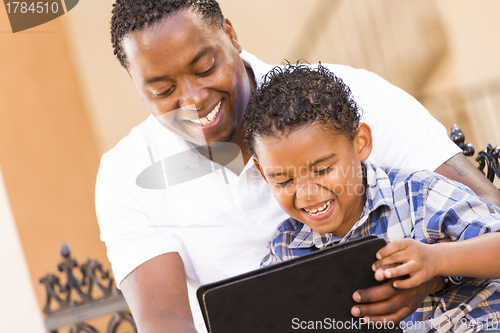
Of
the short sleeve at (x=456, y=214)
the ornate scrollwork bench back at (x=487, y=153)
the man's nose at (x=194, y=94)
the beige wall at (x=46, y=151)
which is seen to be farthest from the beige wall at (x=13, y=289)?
the beige wall at (x=46, y=151)

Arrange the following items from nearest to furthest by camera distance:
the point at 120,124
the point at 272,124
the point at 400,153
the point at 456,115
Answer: the point at 272,124 → the point at 400,153 → the point at 456,115 → the point at 120,124

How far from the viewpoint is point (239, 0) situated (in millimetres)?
5160

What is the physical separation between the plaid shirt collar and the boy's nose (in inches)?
5.8

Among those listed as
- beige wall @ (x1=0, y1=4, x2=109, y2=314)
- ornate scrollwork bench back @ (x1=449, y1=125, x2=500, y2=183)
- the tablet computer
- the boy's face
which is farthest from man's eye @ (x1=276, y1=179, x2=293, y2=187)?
beige wall @ (x1=0, y1=4, x2=109, y2=314)

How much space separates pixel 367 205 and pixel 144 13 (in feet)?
2.42

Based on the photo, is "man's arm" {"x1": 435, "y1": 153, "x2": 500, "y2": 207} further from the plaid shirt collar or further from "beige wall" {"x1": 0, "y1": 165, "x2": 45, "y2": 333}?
"beige wall" {"x1": 0, "y1": 165, "x2": 45, "y2": 333}

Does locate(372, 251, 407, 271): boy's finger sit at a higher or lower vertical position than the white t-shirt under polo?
lower

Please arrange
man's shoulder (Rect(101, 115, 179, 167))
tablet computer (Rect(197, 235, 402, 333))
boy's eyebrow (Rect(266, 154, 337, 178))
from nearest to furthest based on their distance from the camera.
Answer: tablet computer (Rect(197, 235, 402, 333)), boy's eyebrow (Rect(266, 154, 337, 178)), man's shoulder (Rect(101, 115, 179, 167))

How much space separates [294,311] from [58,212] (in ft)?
13.0

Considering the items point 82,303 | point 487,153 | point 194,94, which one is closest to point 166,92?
point 194,94

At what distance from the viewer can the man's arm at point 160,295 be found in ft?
4.47

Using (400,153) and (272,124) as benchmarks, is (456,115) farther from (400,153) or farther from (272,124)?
(272,124)

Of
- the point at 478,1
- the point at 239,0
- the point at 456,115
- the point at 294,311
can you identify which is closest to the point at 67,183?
the point at 239,0

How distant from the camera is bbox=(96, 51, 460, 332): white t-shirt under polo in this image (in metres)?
1.50
